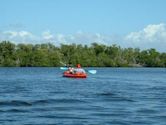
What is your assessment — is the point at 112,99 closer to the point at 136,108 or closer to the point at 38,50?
the point at 136,108

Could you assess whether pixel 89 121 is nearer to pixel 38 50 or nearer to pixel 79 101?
pixel 79 101

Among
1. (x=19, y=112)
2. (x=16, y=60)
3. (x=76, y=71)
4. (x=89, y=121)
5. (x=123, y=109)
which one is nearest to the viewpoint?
(x=89, y=121)

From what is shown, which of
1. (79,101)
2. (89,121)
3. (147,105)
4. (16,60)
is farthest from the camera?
(16,60)

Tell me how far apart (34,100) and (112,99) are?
614 centimetres

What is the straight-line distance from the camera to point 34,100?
37875 millimetres

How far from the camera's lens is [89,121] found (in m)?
26.5

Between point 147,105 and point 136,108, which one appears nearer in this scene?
point 136,108

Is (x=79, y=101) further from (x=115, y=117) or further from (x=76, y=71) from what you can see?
(x=76, y=71)

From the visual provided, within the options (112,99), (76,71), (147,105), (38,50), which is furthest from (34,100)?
(38,50)

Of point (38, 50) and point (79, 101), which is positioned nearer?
point (79, 101)

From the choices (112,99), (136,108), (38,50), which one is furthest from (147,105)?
(38,50)

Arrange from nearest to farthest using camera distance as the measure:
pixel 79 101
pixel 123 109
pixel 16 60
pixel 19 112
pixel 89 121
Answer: pixel 89 121 → pixel 19 112 → pixel 123 109 → pixel 79 101 → pixel 16 60

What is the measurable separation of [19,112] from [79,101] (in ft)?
27.5

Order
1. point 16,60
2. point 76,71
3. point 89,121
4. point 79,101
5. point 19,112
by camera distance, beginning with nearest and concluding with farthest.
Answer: point 89,121 → point 19,112 → point 79,101 → point 76,71 → point 16,60
